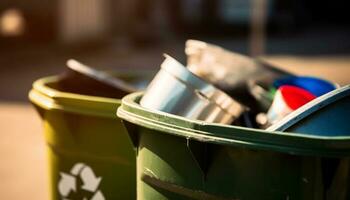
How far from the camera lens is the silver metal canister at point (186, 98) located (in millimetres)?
2664

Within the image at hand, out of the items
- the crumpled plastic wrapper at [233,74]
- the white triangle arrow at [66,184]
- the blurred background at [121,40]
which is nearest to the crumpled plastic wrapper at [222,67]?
the crumpled plastic wrapper at [233,74]

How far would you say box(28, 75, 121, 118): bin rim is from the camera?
2.97m

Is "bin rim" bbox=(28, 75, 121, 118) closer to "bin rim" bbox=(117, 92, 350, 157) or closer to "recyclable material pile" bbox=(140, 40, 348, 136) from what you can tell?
"recyclable material pile" bbox=(140, 40, 348, 136)

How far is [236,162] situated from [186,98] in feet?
1.62

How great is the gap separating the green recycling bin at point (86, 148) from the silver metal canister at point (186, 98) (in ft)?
1.05

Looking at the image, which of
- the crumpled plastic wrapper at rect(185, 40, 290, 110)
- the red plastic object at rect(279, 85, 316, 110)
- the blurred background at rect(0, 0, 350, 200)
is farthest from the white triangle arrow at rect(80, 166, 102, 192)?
the blurred background at rect(0, 0, 350, 200)

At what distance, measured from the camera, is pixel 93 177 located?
309cm

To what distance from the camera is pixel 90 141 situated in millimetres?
3080

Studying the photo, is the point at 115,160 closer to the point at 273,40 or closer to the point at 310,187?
the point at 310,187

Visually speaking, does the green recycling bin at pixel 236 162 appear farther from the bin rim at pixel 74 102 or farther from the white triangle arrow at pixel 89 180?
the white triangle arrow at pixel 89 180

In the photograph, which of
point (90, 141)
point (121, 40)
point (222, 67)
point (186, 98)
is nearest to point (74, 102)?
point (90, 141)

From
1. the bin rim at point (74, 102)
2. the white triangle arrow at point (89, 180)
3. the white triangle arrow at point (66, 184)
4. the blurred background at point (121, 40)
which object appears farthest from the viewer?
the blurred background at point (121, 40)

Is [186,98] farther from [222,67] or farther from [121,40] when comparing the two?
[121,40]

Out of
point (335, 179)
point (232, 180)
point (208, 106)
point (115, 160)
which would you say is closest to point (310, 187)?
point (335, 179)
